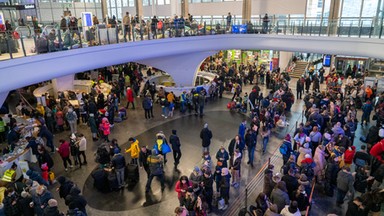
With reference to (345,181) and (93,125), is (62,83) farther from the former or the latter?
(345,181)

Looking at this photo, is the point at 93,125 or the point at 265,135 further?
the point at 93,125

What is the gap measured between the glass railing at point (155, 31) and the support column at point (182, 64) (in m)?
1.77

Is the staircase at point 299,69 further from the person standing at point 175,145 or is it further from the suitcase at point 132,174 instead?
the suitcase at point 132,174

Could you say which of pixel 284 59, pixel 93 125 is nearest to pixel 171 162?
pixel 93 125

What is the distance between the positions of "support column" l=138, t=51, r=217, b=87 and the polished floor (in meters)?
3.03

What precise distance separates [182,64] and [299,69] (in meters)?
11.2

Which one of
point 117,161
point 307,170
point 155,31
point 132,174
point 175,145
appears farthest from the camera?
point 155,31

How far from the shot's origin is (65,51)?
11.3 metres

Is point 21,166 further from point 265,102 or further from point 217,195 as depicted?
point 265,102

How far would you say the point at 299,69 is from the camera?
24938mm

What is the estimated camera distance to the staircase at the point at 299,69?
24.6m

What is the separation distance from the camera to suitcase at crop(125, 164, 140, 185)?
31.2 feet

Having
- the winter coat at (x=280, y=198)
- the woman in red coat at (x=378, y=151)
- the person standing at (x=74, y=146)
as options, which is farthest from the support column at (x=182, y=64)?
the winter coat at (x=280, y=198)

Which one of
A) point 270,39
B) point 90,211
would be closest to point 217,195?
point 90,211
